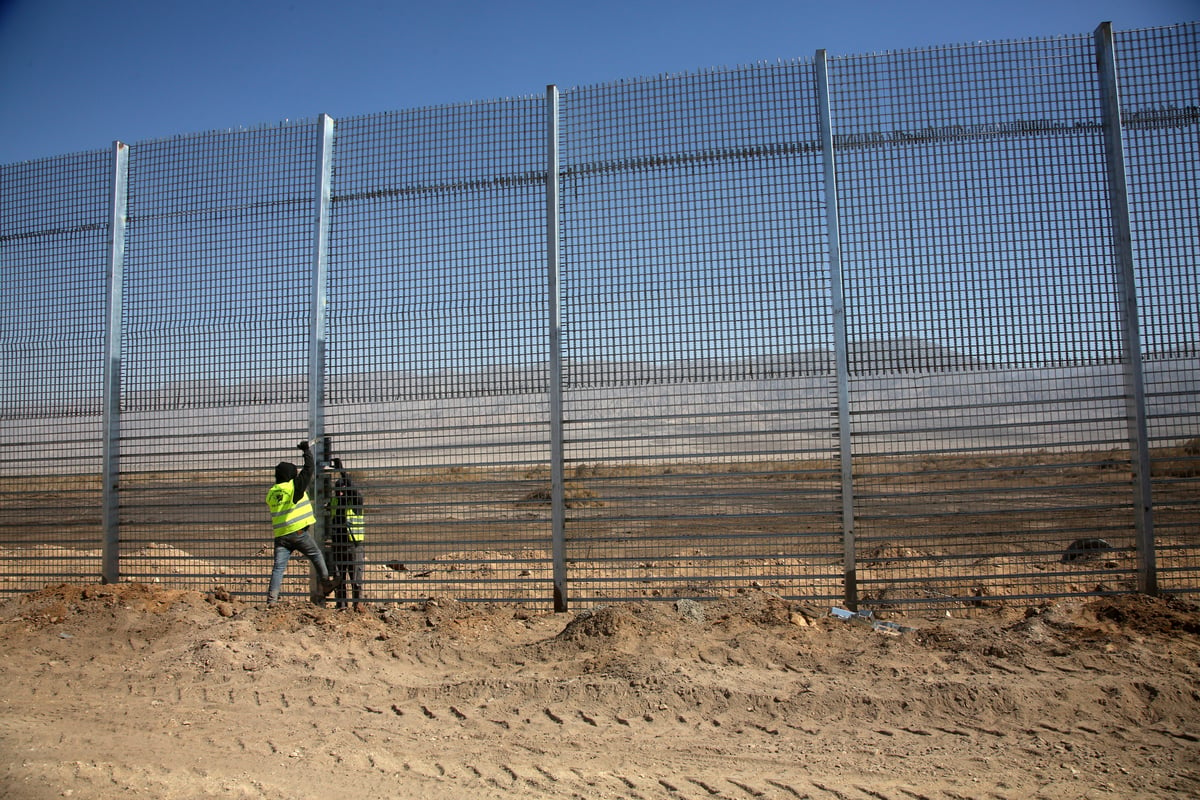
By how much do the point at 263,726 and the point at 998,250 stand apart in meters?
7.09

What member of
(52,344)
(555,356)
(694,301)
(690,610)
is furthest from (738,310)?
(52,344)

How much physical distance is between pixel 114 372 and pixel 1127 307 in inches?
402

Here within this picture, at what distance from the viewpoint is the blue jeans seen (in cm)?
785

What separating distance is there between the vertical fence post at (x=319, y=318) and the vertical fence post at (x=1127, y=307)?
24.6 feet

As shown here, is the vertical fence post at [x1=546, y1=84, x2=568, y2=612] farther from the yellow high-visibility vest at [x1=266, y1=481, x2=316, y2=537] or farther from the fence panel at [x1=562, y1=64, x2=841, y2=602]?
the yellow high-visibility vest at [x1=266, y1=481, x2=316, y2=537]

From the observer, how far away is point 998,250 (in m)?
7.22

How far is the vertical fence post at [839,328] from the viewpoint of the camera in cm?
697

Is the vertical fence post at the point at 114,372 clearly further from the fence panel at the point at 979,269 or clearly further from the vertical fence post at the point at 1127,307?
the vertical fence post at the point at 1127,307

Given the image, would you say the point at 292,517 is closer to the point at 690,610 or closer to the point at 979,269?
the point at 690,610

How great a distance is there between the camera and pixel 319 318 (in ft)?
26.4

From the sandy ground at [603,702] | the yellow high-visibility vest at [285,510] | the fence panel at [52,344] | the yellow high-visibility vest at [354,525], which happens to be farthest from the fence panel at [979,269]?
the fence panel at [52,344]

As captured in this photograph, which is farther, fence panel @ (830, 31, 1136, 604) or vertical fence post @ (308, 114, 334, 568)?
vertical fence post @ (308, 114, 334, 568)

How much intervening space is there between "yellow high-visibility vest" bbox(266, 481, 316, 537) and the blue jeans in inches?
3.0

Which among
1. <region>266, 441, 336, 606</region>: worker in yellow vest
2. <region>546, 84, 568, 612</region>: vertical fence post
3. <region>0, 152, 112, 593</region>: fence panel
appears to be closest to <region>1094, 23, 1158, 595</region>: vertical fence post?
<region>546, 84, 568, 612</region>: vertical fence post
